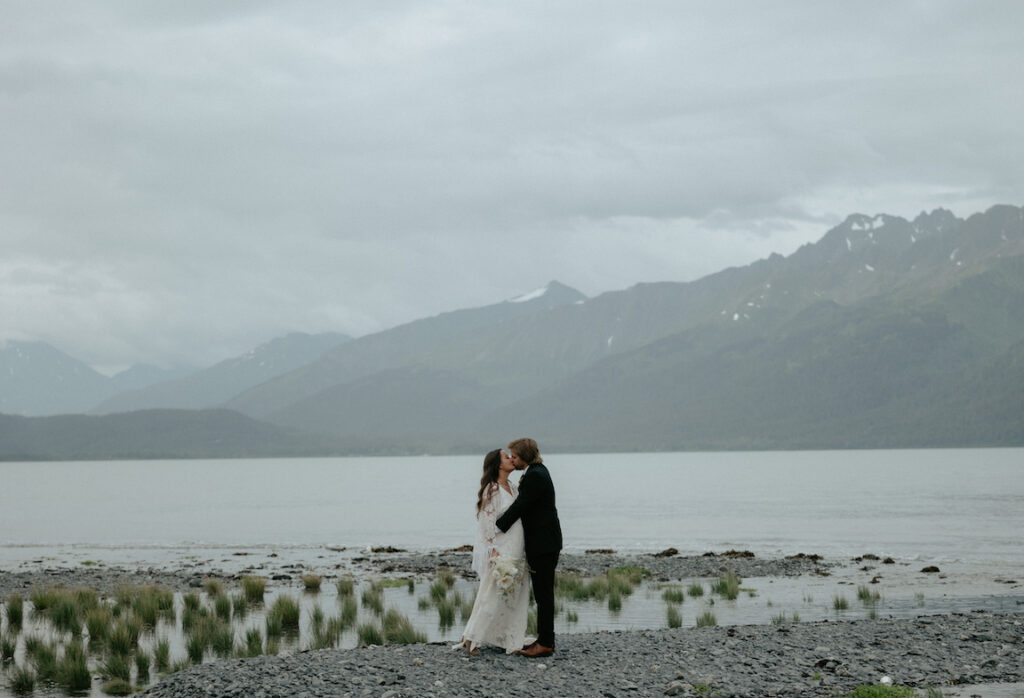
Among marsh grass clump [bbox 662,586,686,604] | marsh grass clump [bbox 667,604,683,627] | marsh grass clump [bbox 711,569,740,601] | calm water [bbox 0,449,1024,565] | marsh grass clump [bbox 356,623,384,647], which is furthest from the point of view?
calm water [bbox 0,449,1024,565]

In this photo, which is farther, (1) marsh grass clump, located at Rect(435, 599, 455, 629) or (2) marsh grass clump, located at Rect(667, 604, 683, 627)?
(1) marsh grass clump, located at Rect(435, 599, 455, 629)

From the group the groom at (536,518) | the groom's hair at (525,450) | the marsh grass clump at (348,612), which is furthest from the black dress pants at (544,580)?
the marsh grass clump at (348,612)

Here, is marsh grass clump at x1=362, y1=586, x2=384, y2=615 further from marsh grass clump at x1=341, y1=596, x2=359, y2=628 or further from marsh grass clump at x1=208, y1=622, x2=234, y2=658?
marsh grass clump at x1=208, y1=622, x2=234, y2=658

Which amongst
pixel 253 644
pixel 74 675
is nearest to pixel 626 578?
pixel 253 644

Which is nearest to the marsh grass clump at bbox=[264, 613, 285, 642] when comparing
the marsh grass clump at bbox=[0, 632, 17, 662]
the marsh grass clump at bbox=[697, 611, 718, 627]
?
the marsh grass clump at bbox=[0, 632, 17, 662]

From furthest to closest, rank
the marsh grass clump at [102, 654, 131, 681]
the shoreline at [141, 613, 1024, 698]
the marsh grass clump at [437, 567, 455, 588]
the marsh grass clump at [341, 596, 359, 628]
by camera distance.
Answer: the marsh grass clump at [437, 567, 455, 588] < the marsh grass clump at [341, 596, 359, 628] < the marsh grass clump at [102, 654, 131, 681] < the shoreline at [141, 613, 1024, 698]

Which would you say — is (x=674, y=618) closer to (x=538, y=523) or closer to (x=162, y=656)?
(x=538, y=523)

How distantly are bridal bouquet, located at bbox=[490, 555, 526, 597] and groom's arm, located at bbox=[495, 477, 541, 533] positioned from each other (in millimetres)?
403

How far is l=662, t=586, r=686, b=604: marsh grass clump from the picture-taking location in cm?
2505

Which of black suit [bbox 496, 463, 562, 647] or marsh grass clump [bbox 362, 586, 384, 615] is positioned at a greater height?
black suit [bbox 496, 463, 562, 647]

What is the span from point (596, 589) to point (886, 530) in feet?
109

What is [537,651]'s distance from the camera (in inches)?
558

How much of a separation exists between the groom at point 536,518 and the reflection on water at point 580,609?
466 cm

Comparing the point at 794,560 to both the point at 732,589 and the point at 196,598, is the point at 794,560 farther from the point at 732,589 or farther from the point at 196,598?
the point at 196,598
